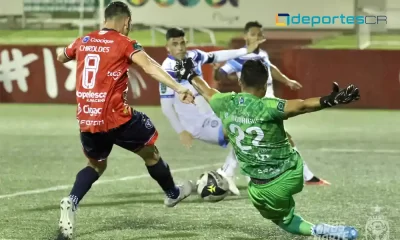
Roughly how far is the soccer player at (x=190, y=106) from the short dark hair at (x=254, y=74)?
8.99 feet

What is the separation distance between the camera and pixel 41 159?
41.3 ft

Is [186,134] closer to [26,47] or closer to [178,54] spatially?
[178,54]

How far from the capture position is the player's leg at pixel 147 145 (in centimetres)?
796

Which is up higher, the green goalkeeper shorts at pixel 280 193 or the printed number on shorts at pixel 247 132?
the printed number on shorts at pixel 247 132

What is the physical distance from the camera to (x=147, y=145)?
812 centimetres

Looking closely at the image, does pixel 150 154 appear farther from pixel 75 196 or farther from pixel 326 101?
pixel 326 101

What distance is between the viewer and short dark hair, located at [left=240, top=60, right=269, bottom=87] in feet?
22.5

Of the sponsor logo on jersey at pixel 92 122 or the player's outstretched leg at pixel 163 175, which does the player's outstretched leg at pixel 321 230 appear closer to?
the player's outstretched leg at pixel 163 175

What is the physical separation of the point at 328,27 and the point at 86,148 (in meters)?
15.8

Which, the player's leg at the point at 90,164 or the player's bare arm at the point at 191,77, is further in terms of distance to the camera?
the player's leg at the point at 90,164
